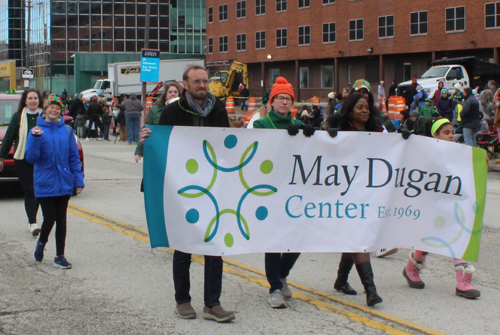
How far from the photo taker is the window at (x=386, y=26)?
159ft

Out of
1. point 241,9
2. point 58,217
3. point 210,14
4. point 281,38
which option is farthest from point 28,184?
point 210,14

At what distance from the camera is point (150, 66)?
83.4 ft

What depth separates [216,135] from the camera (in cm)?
533

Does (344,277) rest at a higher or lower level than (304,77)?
lower

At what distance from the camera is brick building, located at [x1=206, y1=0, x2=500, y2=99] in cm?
4444

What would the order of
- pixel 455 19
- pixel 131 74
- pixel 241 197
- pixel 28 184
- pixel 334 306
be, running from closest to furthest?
pixel 241 197 → pixel 334 306 → pixel 28 184 → pixel 455 19 → pixel 131 74

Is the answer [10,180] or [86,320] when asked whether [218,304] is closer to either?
[86,320]

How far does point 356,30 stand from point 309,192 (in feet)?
154

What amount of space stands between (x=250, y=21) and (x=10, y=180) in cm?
5012

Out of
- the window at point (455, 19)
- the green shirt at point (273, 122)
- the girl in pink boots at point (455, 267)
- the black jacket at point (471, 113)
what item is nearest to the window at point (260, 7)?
the window at point (455, 19)

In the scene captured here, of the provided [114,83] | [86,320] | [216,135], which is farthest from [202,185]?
[114,83]

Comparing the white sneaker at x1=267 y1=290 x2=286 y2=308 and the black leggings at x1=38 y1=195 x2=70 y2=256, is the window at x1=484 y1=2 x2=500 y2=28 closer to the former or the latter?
the black leggings at x1=38 y1=195 x2=70 y2=256

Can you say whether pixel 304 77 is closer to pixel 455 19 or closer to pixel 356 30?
pixel 356 30

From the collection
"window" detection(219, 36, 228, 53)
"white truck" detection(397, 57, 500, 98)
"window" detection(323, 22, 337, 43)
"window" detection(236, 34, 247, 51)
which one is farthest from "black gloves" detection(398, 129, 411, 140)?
"window" detection(219, 36, 228, 53)
